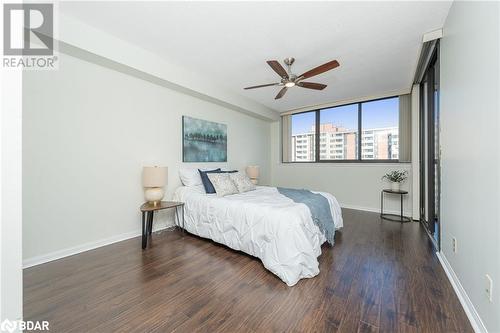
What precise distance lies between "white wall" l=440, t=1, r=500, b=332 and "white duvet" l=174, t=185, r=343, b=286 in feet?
3.71

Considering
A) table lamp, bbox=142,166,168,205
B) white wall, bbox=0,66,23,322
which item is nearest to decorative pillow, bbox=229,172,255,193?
table lamp, bbox=142,166,168,205

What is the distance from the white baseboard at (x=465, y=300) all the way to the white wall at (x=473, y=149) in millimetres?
44

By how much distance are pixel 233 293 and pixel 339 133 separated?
4.36 meters

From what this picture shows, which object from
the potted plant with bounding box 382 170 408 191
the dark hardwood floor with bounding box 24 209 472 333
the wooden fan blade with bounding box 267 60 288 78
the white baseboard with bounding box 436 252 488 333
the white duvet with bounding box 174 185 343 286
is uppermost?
the wooden fan blade with bounding box 267 60 288 78

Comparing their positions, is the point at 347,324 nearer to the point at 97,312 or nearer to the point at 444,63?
the point at 97,312

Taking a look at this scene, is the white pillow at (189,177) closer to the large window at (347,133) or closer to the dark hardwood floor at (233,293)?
the dark hardwood floor at (233,293)

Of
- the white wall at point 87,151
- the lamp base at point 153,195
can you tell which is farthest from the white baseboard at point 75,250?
the lamp base at point 153,195

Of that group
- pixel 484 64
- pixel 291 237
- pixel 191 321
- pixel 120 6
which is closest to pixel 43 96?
pixel 120 6

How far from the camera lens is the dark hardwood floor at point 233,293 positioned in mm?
1396

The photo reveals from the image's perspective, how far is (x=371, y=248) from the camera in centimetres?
260

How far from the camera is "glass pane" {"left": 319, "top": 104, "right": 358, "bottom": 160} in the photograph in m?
4.78

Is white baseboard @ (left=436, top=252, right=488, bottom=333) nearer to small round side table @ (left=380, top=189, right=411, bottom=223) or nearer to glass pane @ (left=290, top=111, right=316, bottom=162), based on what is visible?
small round side table @ (left=380, top=189, right=411, bottom=223)

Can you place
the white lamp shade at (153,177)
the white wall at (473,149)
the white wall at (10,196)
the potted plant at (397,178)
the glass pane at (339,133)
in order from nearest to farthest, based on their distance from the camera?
the white wall at (10,196), the white wall at (473,149), the white lamp shade at (153,177), the potted plant at (397,178), the glass pane at (339,133)

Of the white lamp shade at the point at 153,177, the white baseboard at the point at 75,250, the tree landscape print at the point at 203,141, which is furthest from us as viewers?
the tree landscape print at the point at 203,141
